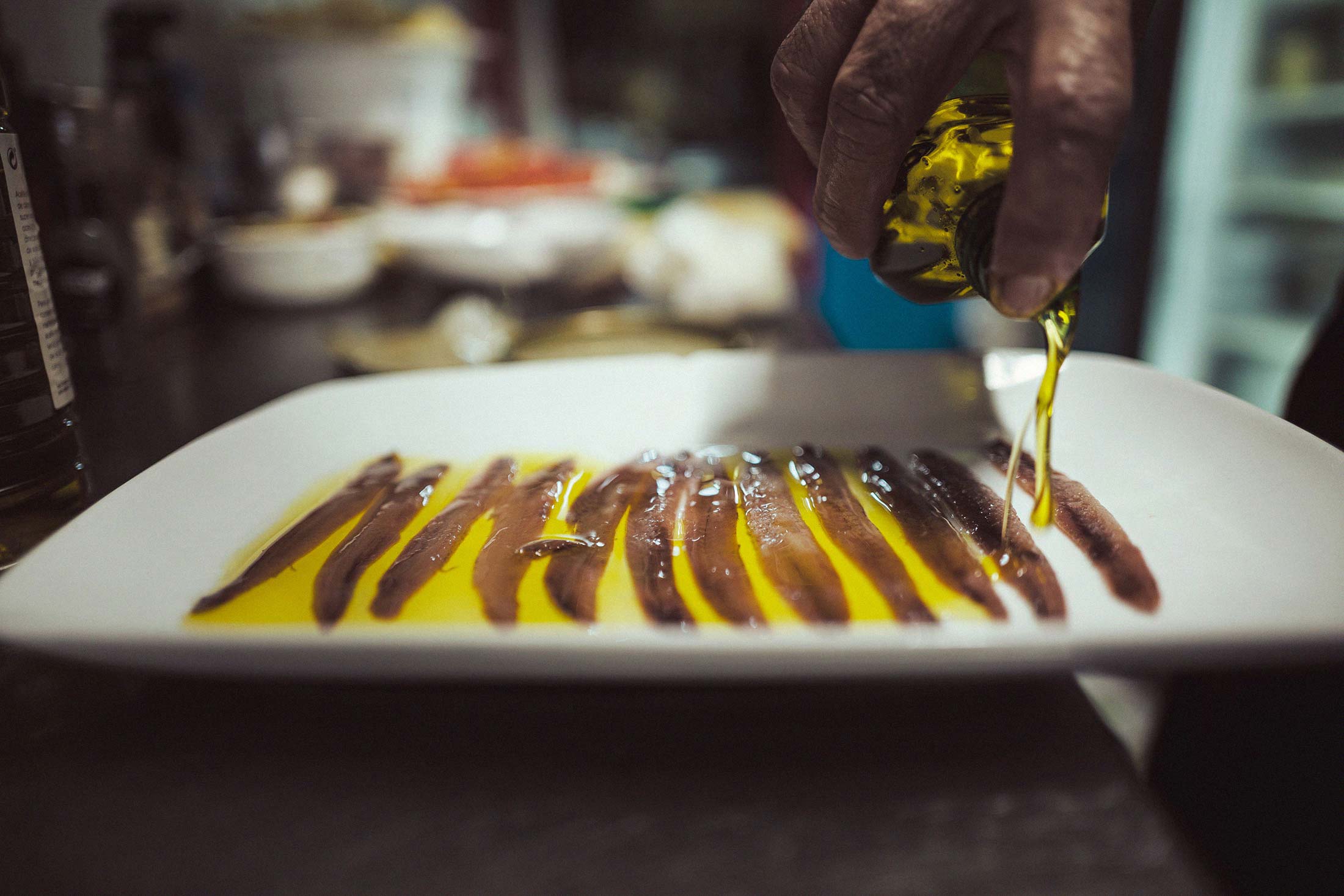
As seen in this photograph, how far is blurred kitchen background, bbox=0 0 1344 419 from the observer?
39.6 inches

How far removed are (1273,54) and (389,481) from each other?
9.99 feet

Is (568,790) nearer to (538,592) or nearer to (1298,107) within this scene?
(538,592)

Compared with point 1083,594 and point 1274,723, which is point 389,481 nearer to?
point 1083,594

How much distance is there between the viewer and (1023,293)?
425mm

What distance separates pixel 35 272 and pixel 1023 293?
23.4 inches

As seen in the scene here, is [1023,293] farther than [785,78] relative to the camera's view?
No

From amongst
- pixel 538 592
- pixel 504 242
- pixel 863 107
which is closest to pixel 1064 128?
pixel 863 107

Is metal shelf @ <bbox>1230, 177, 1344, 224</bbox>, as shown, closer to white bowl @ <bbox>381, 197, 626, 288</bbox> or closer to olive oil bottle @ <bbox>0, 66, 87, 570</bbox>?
white bowl @ <bbox>381, 197, 626, 288</bbox>

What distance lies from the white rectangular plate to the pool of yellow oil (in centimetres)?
3

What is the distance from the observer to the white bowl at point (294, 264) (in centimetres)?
133

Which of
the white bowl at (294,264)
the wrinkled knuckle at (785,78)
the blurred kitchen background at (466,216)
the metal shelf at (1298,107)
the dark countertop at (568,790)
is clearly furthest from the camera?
the metal shelf at (1298,107)

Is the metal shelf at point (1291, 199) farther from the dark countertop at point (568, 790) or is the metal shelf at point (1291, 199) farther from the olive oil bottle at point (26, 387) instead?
the olive oil bottle at point (26, 387)

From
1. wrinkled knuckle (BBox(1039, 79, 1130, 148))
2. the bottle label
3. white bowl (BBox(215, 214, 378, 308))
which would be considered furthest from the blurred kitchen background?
wrinkled knuckle (BBox(1039, 79, 1130, 148))

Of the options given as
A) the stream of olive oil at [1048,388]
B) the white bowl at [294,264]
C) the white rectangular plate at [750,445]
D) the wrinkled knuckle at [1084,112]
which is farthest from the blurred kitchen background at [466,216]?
the wrinkled knuckle at [1084,112]
